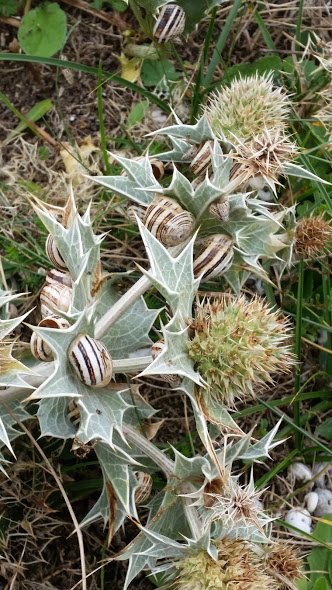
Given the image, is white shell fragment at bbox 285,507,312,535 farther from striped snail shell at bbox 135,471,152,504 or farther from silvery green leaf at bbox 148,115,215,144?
silvery green leaf at bbox 148,115,215,144

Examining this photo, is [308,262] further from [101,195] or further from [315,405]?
[101,195]

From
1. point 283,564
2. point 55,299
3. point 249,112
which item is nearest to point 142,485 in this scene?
point 283,564

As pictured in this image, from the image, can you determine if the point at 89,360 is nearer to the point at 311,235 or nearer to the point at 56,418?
the point at 56,418

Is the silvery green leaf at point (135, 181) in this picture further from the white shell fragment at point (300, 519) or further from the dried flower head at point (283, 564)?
the white shell fragment at point (300, 519)

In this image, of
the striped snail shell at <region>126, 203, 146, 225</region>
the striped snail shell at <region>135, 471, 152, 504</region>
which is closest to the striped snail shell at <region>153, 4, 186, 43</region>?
the striped snail shell at <region>126, 203, 146, 225</region>

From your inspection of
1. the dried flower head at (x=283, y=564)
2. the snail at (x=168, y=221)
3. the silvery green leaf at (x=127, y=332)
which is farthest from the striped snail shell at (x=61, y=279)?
the dried flower head at (x=283, y=564)
